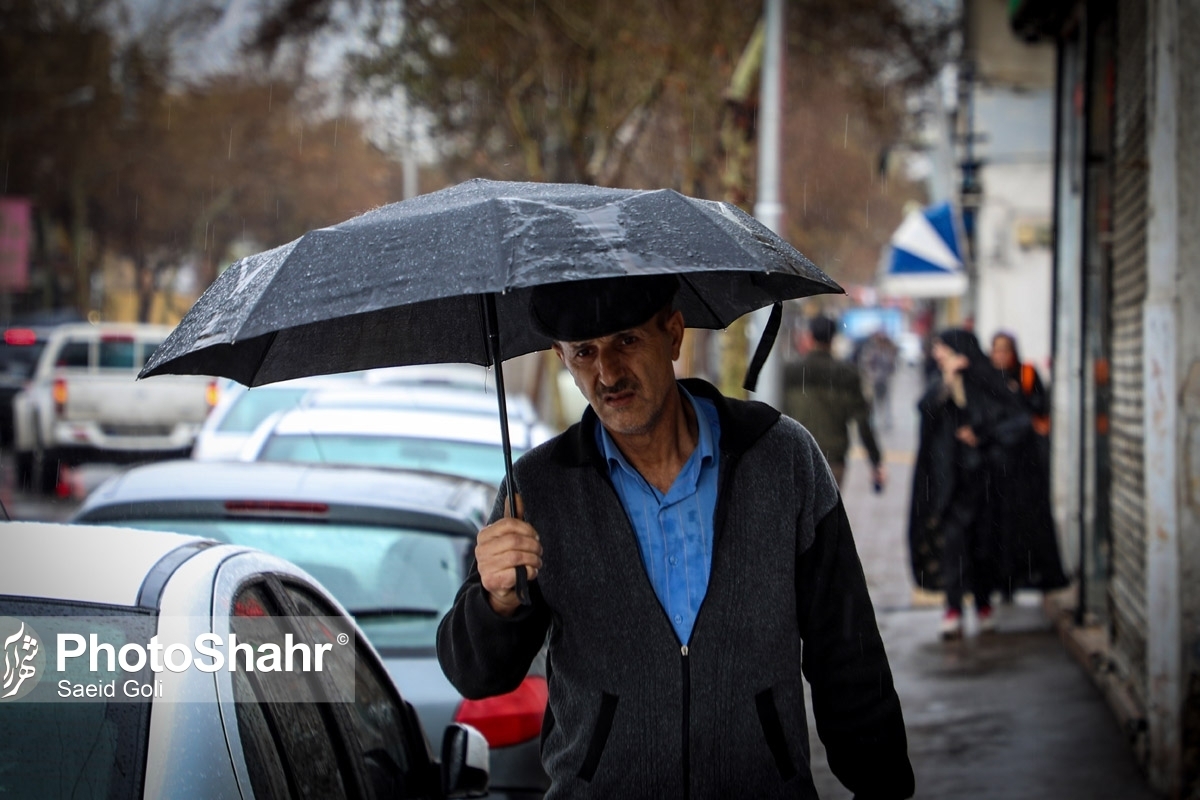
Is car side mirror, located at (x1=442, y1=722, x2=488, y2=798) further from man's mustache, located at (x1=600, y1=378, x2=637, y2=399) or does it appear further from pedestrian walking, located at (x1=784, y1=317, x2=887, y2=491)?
pedestrian walking, located at (x1=784, y1=317, x2=887, y2=491)

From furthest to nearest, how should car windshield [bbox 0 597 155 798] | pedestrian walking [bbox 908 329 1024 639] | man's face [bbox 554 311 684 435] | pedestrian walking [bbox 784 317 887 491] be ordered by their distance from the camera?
pedestrian walking [bbox 784 317 887 491], pedestrian walking [bbox 908 329 1024 639], man's face [bbox 554 311 684 435], car windshield [bbox 0 597 155 798]

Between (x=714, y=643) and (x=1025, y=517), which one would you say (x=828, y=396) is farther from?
(x=714, y=643)

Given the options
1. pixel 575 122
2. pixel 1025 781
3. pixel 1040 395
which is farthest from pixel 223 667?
pixel 575 122

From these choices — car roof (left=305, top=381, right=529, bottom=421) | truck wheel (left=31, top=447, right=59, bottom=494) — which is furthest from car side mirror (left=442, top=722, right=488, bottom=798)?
truck wheel (left=31, top=447, right=59, bottom=494)

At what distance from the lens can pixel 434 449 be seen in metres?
7.43

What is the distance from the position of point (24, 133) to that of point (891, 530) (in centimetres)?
3040

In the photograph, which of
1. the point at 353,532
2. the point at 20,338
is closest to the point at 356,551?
the point at 353,532

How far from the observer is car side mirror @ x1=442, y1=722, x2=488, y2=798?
3.31m

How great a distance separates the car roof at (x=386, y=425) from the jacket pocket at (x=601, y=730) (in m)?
4.75

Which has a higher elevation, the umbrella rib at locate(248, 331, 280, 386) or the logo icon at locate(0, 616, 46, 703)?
the umbrella rib at locate(248, 331, 280, 386)

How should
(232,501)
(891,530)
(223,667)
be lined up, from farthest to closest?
(891,530)
(232,501)
(223,667)

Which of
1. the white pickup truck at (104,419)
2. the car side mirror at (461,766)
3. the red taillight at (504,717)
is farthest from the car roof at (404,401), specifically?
the white pickup truck at (104,419)

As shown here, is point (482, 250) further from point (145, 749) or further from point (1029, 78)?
point (1029, 78)

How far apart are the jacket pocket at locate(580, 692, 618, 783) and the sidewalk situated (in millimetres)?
3824
